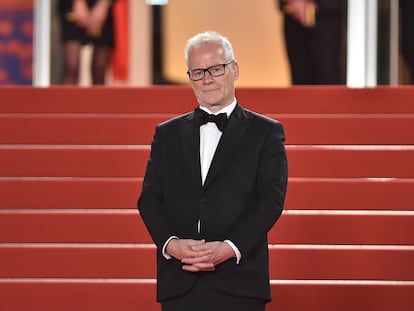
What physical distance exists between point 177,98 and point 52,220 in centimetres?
118

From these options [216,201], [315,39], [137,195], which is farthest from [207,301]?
[315,39]

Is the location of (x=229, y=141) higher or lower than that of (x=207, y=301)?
higher

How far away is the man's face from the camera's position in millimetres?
3199

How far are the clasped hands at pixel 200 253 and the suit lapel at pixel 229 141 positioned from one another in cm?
20

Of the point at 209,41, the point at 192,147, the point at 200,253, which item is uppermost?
the point at 209,41

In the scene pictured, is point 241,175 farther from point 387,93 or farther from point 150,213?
point 387,93

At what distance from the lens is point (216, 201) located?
319 centimetres

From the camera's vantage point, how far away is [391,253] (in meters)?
5.02

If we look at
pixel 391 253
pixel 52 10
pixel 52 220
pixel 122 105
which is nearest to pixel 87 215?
pixel 52 220

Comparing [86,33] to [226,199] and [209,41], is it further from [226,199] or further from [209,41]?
[226,199]

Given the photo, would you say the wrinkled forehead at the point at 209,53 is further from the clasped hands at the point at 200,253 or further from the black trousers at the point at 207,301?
the black trousers at the point at 207,301

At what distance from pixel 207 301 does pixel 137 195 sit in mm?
2238

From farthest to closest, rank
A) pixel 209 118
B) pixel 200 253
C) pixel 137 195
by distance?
pixel 137 195 < pixel 209 118 < pixel 200 253

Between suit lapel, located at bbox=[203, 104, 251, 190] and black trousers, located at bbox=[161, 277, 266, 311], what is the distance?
35 centimetres
